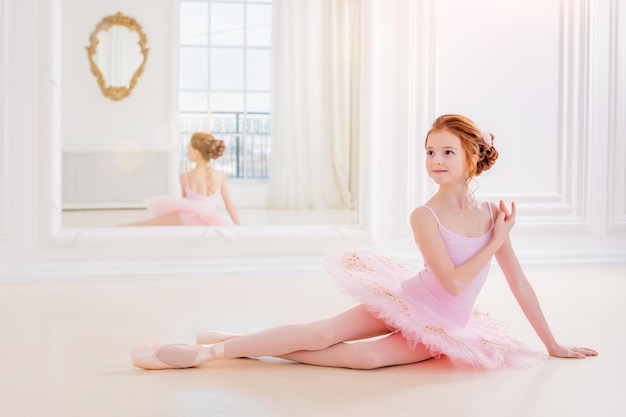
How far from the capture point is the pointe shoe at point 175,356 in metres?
2.13

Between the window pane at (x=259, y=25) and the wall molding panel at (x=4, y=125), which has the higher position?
the window pane at (x=259, y=25)

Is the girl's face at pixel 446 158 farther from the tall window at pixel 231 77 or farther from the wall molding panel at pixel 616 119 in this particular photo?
the wall molding panel at pixel 616 119

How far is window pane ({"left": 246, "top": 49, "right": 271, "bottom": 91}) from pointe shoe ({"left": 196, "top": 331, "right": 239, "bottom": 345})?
2.17 meters

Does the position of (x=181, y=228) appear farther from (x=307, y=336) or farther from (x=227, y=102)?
(x=307, y=336)

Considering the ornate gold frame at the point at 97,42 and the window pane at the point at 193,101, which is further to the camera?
the window pane at the point at 193,101

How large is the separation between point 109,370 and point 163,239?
188 centimetres

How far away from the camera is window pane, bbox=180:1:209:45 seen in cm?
412

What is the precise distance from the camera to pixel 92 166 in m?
3.95

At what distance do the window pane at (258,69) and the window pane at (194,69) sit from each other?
0.23 meters

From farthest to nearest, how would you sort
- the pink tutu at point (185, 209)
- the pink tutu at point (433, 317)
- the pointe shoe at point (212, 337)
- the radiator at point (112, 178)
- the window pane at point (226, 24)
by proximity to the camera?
the window pane at point (226, 24) → the pink tutu at point (185, 209) → the radiator at point (112, 178) → the pointe shoe at point (212, 337) → the pink tutu at point (433, 317)

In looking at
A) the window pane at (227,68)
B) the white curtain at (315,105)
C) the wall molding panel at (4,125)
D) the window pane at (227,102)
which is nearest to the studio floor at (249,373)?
the wall molding panel at (4,125)

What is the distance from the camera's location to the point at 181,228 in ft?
13.3

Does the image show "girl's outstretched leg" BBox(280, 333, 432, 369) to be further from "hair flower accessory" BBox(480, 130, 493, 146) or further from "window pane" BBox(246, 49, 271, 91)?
"window pane" BBox(246, 49, 271, 91)

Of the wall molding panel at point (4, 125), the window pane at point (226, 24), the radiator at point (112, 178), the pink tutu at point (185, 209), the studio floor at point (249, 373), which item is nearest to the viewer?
the studio floor at point (249, 373)
